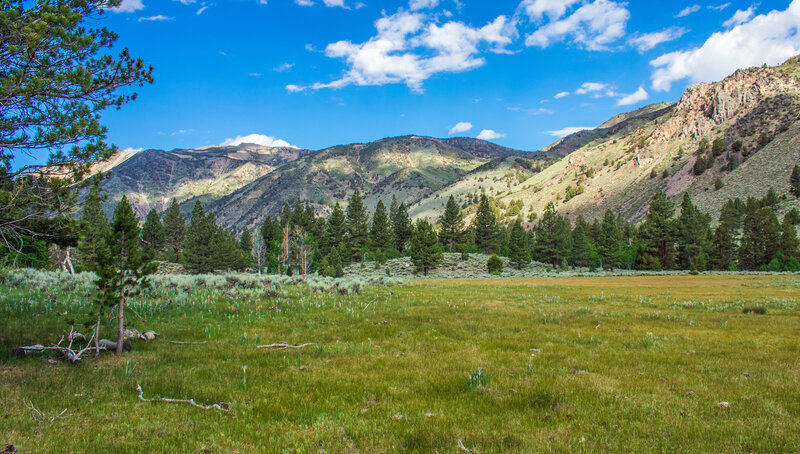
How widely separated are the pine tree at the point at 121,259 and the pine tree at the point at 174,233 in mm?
93632

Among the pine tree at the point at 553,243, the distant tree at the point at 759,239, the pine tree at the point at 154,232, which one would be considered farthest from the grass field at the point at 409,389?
the pine tree at the point at 154,232

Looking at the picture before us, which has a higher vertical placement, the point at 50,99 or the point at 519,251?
the point at 50,99

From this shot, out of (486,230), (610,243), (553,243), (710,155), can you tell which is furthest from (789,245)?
(710,155)

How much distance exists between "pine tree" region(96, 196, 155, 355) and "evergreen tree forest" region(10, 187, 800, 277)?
143 ft

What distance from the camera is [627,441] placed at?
3.86 meters

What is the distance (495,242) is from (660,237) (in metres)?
36.1

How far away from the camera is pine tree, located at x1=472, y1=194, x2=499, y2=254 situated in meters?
95.9

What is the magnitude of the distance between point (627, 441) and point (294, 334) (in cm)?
756

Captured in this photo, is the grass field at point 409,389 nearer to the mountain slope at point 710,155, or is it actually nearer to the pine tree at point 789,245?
the pine tree at point 789,245

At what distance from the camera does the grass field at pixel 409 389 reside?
3.87m

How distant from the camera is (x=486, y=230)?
97.1 m

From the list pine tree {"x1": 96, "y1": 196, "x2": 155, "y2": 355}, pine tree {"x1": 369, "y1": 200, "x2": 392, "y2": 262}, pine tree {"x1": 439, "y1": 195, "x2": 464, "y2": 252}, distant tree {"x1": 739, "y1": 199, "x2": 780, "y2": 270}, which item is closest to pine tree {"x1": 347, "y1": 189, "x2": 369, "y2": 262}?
pine tree {"x1": 369, "y1": 200, "x2": 392, "y2": 262}

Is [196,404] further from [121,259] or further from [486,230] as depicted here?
[486,230]

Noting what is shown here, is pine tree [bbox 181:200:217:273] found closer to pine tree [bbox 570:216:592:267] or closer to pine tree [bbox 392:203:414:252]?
pine tree [bbox 392:203:414:252]
